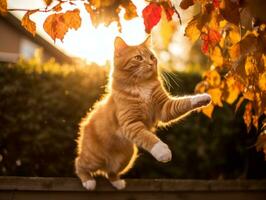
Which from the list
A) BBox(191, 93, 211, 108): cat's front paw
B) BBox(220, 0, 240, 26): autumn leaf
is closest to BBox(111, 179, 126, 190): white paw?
BBox(191, 93, 211, 108): cat's front paw

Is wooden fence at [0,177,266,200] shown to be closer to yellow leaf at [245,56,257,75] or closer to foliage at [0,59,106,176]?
yellow leaf at [245,56,257,75]

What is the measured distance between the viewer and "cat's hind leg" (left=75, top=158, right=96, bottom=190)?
11.5ft

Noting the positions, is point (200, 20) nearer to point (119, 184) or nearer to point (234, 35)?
point (234, 35)

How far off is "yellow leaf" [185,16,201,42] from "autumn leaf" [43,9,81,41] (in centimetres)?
56

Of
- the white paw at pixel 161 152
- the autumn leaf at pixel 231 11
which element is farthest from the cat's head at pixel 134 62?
the autumn leaf at pixel 231 11

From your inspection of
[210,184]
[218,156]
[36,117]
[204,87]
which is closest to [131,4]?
[204,87]

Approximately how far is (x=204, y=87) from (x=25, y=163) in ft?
9.46

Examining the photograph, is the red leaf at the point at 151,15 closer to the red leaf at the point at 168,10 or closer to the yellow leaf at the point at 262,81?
the red leaf at the point at 168,10

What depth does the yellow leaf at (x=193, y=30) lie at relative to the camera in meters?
2.38

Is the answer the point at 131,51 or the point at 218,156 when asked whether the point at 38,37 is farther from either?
the point at 131,51

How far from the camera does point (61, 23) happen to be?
2.35 metres

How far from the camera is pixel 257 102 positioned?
2.89m

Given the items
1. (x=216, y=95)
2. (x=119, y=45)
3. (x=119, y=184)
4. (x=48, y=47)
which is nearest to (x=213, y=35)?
(x=216, y=95)

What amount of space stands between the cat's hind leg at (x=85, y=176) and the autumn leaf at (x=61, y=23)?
4.84ft
